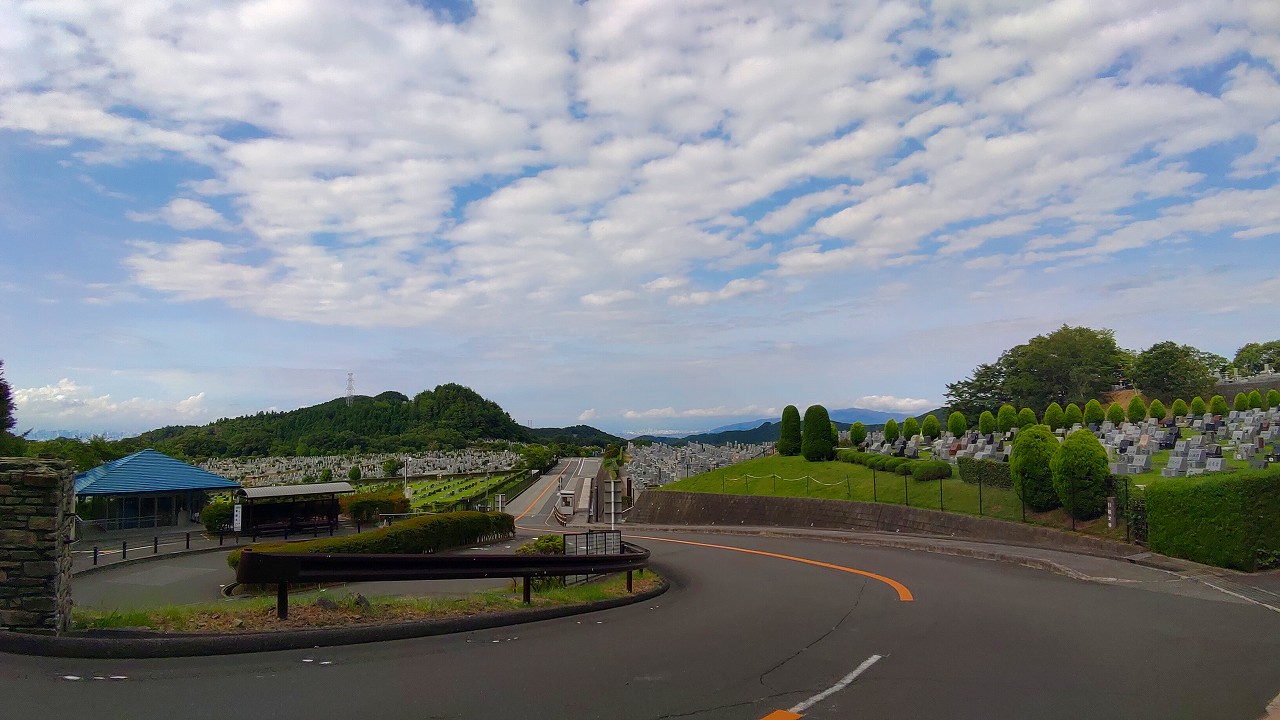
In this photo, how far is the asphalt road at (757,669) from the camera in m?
5.39

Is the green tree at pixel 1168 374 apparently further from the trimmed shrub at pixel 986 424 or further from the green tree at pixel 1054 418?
the trimmed shrub at pixel 986 424

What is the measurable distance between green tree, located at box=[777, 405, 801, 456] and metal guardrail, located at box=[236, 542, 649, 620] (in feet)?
135

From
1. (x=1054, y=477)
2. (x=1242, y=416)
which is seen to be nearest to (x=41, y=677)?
(x=1054, y=477)

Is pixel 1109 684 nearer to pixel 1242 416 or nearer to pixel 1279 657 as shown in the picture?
pixel 1279 657

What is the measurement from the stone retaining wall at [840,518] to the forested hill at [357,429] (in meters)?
81.1

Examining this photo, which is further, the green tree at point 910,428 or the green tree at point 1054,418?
the green tree at point 910,428

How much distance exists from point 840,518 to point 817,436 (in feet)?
48.3

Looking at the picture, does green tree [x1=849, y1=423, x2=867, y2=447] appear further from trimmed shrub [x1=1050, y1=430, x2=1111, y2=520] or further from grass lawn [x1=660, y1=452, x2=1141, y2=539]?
trimmed shrub [x1=1050, y1=430, x2=1111, y2=520]

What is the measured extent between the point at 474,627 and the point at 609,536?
6.87 meters

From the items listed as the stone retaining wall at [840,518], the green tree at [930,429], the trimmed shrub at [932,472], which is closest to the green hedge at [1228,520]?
the stone retaining wall at [840,518]

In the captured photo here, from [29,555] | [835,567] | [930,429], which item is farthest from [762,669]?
[930,429]

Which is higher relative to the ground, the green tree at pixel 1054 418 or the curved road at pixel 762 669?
the green tree at pixel 1054 418

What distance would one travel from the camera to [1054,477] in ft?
65.8

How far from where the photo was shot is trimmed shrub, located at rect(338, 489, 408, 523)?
127 ft
